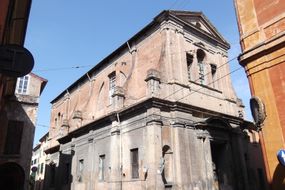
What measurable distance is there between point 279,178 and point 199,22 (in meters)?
13.7

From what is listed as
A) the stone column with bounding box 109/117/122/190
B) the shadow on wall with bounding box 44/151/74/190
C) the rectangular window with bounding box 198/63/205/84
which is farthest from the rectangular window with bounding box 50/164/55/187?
the rectangular window with bounding box 198/63/205/84

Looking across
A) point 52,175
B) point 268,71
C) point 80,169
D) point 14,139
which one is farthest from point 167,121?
point 52,175

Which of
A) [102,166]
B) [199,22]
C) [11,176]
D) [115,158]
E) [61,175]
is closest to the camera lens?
[115,158]

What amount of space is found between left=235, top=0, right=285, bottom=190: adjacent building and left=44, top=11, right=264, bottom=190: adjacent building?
4404mm

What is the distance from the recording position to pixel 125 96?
17.2 meters

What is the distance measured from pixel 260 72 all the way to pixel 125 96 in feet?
32.7

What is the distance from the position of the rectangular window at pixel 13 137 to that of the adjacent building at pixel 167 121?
4.50m

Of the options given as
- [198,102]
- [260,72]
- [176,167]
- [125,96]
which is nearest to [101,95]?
[125,96]

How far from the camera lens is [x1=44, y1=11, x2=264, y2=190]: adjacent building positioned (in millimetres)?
13555

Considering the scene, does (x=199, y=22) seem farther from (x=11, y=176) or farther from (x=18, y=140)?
(x=11, y=176)

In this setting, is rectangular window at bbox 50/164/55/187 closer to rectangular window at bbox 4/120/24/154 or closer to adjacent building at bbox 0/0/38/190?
adjacent building at bbox 0/0/38/190

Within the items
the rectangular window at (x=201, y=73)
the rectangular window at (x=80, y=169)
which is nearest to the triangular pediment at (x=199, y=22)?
the rectangular window at (x=201, y=73)

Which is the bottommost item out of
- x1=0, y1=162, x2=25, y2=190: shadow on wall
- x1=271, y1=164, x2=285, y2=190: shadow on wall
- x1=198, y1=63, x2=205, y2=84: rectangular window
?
x1=271, y1=164, x2=285, y2=190: shadow on wall

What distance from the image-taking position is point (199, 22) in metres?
19.0
